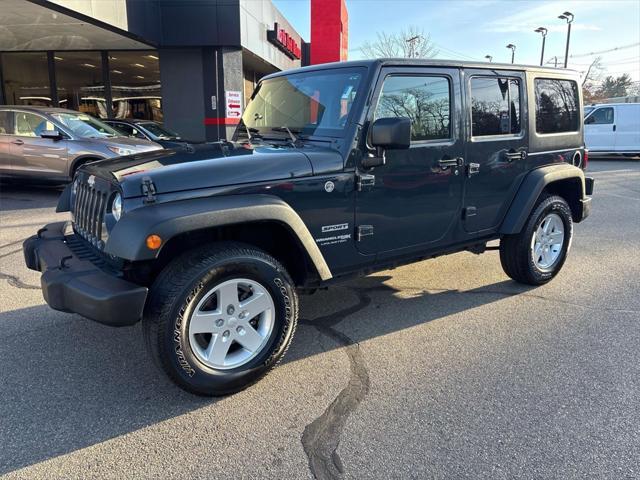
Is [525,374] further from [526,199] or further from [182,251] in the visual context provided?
[182,251]

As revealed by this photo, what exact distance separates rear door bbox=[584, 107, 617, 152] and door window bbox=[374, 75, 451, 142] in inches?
629

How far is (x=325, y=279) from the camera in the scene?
3244 millimetres

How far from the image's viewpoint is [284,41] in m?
23.2

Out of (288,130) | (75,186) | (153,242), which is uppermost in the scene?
(288,130)

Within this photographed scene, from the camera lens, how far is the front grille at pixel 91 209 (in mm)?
3020

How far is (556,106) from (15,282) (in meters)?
5.48

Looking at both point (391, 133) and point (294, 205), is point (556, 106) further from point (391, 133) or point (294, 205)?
point (294, 205)

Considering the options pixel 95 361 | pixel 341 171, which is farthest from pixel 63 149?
pixel 341 171

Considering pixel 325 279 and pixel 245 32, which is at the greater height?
pixel 245 32

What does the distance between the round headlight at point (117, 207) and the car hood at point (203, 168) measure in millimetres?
101

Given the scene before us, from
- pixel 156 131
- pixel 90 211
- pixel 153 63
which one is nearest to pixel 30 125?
pixel 156 131

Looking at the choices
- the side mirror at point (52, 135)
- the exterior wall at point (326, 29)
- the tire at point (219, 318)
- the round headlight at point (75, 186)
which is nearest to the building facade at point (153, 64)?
the exterior wall at point (326, 29)

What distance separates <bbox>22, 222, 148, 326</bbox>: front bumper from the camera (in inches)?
101

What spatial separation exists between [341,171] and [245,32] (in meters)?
15.9
